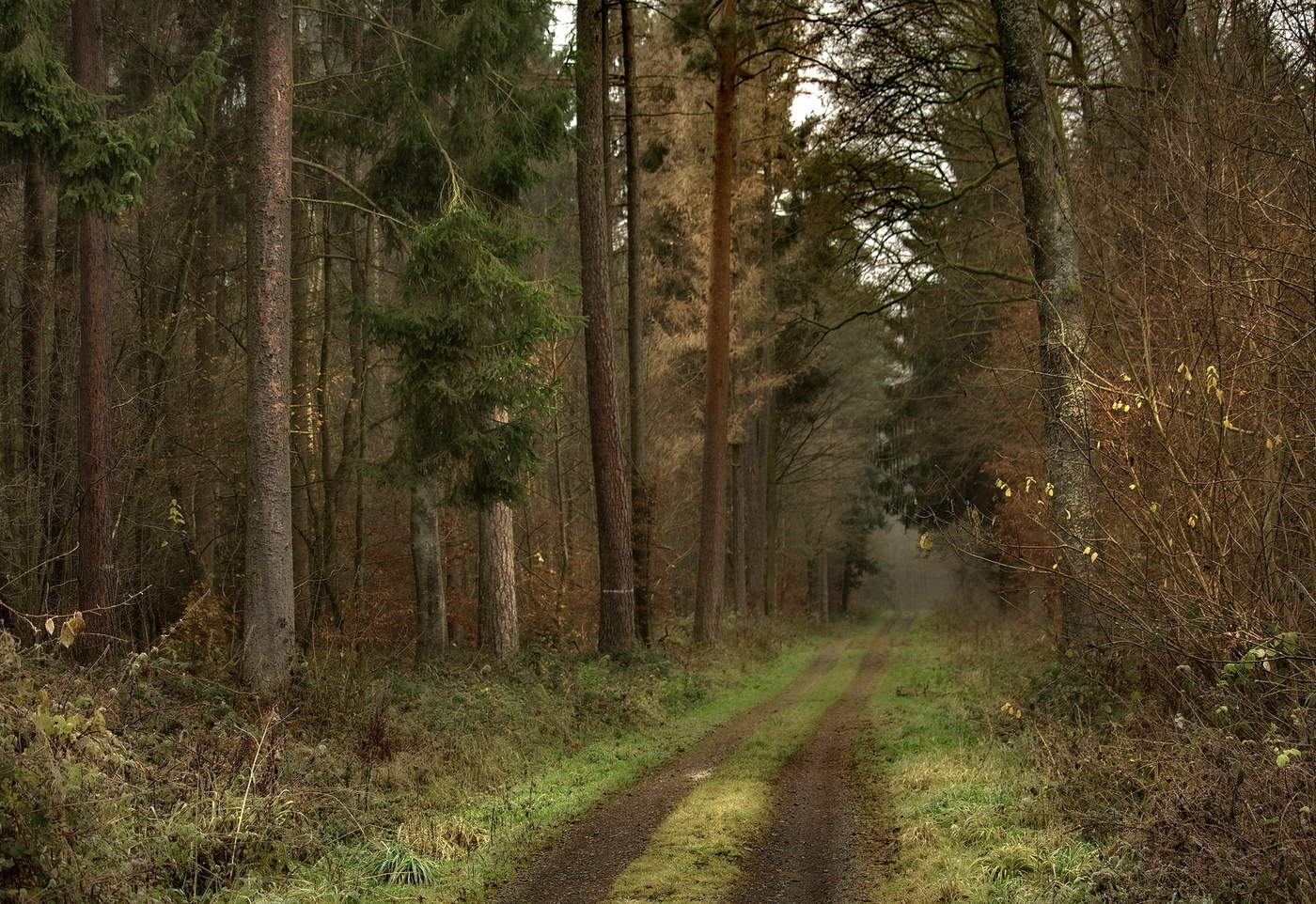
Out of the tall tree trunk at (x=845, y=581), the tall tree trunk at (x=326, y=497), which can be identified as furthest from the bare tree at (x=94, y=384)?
the tall tree trunk at (x=845, y=581)

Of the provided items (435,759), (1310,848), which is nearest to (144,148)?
(435,759)

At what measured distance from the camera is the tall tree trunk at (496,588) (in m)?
14.5

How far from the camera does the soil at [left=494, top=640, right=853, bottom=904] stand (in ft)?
20.1

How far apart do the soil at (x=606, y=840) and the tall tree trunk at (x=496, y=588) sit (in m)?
4.67

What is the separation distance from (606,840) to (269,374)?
5815 millimetres

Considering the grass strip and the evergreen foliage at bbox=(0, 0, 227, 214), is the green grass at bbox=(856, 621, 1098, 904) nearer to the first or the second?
the grass strip

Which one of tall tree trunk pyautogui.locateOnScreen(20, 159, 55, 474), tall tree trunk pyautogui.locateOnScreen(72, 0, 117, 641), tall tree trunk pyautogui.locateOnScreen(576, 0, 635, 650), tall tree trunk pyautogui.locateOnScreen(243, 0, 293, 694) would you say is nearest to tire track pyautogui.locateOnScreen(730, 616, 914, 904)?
tall tree trunk pyautogui.locateOnScreen(576, 0, 635, 650)

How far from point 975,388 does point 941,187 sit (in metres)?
5.60

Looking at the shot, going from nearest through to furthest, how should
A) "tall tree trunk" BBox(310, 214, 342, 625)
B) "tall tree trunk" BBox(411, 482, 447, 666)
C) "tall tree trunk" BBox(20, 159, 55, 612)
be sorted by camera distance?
"tall tree trunk" BBox(20, 159, 55, 612) → "tall tree trunk" BBox(411, 482, 447, 666) → "tall tree trunk" BBox(310, 214, 342, 625)

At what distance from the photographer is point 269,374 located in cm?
980

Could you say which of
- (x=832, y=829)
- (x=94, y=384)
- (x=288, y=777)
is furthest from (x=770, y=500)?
(x=288, y=777)

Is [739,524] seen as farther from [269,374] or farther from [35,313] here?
[269,374]

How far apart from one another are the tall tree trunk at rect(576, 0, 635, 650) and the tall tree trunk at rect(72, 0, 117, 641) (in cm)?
631

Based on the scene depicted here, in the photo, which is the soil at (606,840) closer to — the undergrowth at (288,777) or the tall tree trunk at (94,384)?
the undergrowth at (288,777)
